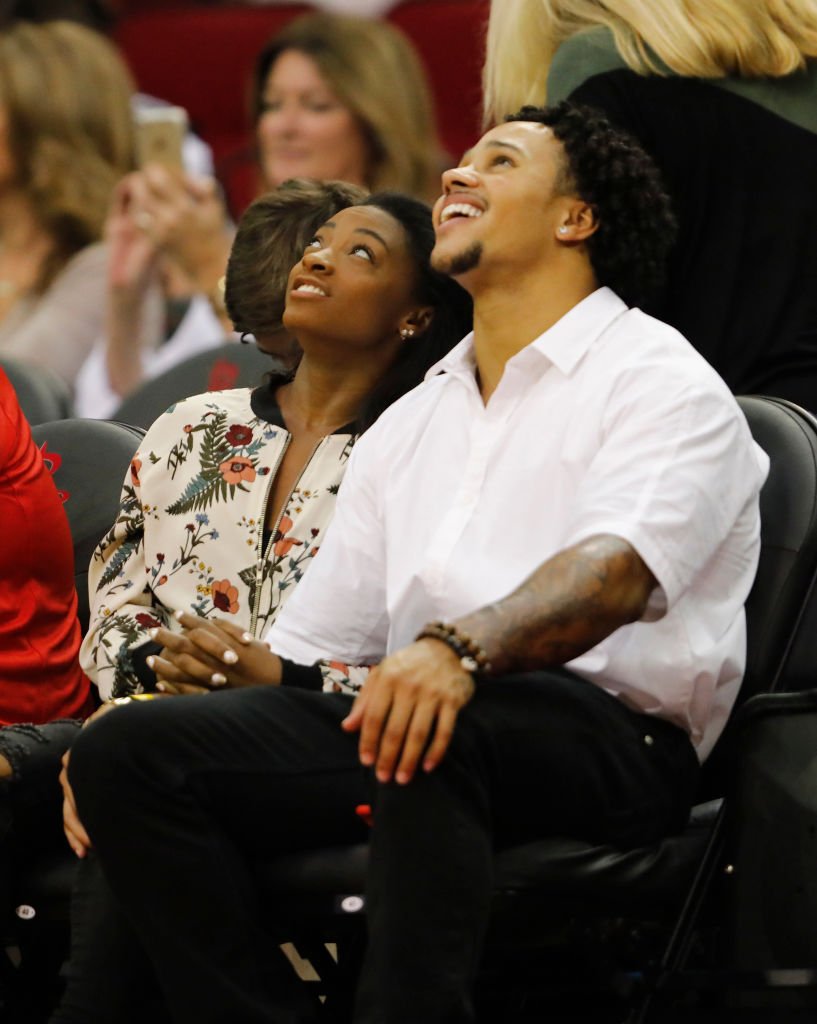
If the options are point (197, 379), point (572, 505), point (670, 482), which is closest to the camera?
point (670, 482)

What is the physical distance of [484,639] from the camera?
6.16 ft

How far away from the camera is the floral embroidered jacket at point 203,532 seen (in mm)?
2463

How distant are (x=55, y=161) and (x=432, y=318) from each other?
226 centimetres

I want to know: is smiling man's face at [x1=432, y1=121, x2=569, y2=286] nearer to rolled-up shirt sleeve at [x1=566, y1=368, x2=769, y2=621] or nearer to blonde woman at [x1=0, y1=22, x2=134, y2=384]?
rolled-up shirt sleeve at [x1=566, y1=368, x2=769, y2=621]

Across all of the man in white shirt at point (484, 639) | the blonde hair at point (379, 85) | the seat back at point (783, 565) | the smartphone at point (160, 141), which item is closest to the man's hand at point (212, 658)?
the man in white shirt at point (484, 639)

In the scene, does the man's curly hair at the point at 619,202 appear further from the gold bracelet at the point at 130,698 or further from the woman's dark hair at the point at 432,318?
the gold bracelet at the point at 130,698

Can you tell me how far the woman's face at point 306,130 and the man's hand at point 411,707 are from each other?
2.46 metres

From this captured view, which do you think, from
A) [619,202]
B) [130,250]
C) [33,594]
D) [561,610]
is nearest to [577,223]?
[619,202]

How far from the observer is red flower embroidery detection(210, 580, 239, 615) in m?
2.47

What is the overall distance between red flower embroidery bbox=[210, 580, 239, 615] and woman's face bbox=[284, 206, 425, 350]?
35 centimetres

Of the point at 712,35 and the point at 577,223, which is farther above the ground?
the point at 712,35

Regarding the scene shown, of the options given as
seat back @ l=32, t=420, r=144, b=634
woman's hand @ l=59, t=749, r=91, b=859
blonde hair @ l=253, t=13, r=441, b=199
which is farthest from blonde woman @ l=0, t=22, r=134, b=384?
woman's hand @ l=59, t=749, r=91, b=859

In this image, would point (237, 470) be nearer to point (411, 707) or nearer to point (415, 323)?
point (415, 323)

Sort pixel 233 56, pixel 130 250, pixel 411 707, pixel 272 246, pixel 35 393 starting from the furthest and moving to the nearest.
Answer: pixel 233 56
pixel 130 250
pixel 35 393
pixel 272 246
pixel 411 707
